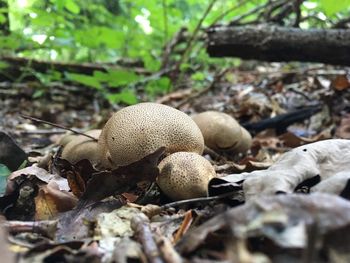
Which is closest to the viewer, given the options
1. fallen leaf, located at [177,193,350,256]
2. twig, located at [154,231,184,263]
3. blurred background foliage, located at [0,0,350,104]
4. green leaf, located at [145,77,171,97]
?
fallen leaf, located at [177,193,350,256]

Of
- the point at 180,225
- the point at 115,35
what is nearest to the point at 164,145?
the point at 180,225

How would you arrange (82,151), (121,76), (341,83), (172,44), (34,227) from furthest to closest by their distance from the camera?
(172,44) < (121,76) < (341,83) < (82,151) < (34,227)

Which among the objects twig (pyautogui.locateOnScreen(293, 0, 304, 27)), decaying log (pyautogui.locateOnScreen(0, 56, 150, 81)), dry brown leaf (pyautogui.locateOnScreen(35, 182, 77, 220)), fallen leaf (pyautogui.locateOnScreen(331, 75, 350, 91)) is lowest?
decaying log (pyautogui.locateOnScreen(0, 56, 150, 81))

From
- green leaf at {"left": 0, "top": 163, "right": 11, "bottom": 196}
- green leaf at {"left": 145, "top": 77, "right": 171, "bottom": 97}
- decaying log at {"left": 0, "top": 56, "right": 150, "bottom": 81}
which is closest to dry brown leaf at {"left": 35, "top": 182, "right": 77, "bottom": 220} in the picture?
green leaf at {"left": 0, "top": 163, "right": 11, "bottom": 196}

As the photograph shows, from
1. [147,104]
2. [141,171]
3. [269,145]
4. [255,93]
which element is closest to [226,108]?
[255,93]

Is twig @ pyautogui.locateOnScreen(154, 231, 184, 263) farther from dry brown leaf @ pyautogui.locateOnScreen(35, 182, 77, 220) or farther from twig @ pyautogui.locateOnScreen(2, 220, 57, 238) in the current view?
dry brown leaf @ pyautogui.locateOnScreen(35, 182, 77, 220)

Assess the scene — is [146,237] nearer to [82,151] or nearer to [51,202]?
[51,202]
